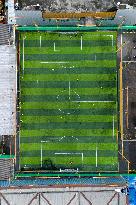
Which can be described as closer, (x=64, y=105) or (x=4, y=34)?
(x=4, y=34)

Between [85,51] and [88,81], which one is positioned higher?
[85,51]

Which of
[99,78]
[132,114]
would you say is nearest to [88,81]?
[99,78]

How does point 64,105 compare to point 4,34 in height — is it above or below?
below

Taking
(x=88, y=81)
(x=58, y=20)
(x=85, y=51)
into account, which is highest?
(x=58, y=20)

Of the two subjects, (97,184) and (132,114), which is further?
(132,114)

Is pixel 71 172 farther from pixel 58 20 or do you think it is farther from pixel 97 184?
pixel 58 20
